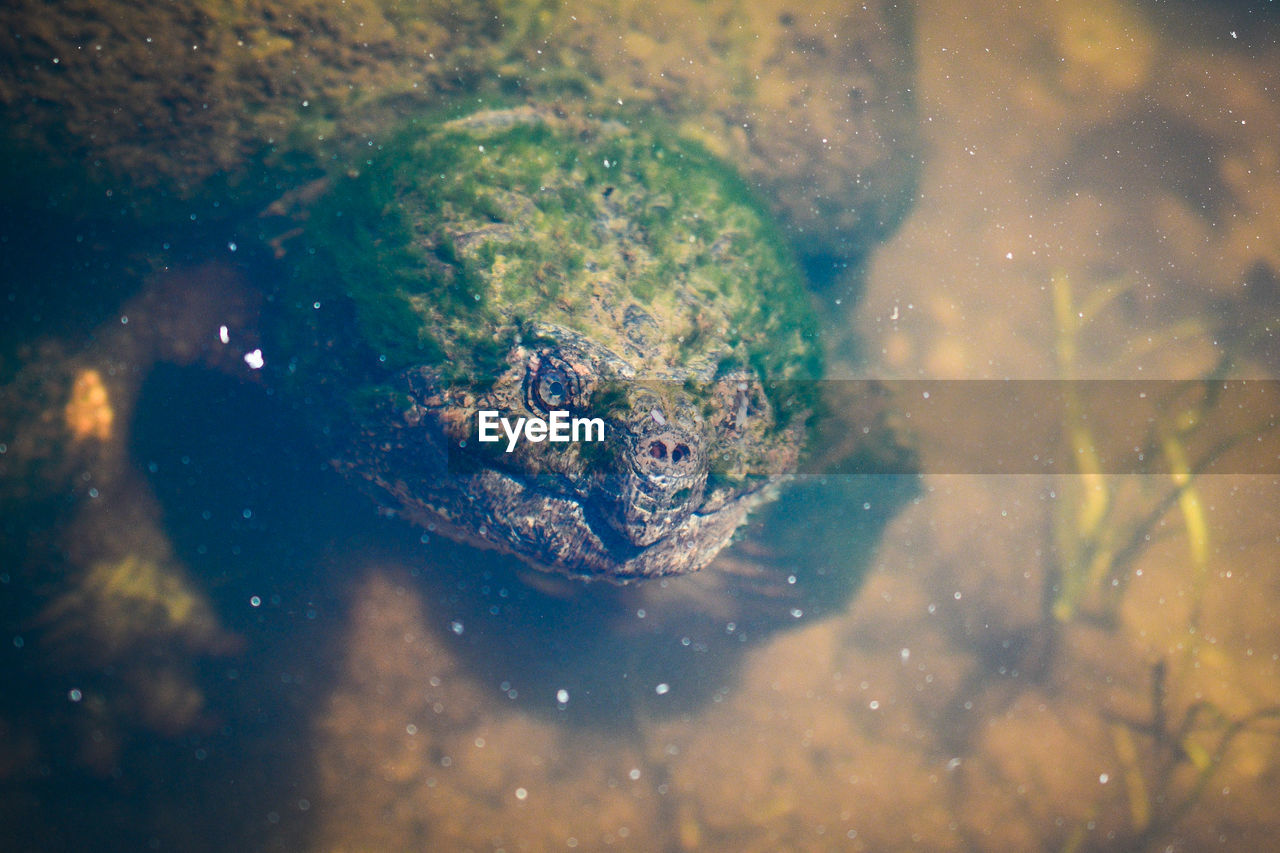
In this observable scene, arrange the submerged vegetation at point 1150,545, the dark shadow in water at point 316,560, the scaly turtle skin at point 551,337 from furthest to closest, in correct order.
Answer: the submerged vegetation at point 1150,545
the dark shadow in water at point 316,560
the scaly turtle skin at point 551,337

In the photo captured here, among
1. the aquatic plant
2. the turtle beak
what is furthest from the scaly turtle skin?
the aquatic plant

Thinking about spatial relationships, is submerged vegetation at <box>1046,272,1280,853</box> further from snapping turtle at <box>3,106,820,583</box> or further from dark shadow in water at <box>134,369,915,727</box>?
dark shadow in water at <box>134,369,915,727</box>

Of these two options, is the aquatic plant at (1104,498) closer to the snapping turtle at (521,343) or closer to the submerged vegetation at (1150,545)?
the submerged vegetation at (1150,545)

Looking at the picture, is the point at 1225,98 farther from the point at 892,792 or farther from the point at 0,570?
the point at 0,570

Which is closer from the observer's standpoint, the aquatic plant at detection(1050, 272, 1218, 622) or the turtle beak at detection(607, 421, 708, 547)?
the turtle beak at detection(607, 421, 708, 547)

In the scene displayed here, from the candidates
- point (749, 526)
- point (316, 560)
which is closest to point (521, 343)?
point (749, 526)

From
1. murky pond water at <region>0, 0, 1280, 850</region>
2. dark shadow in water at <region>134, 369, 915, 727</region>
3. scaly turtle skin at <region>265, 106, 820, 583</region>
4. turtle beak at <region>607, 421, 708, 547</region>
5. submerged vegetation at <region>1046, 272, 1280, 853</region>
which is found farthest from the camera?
submerged vegetation at <region>1046, 272, 1280, 853</region>

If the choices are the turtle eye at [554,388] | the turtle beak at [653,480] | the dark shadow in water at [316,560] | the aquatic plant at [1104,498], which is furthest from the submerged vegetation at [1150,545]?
the turtle eye at [554,388]

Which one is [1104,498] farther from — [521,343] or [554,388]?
[521,343]
